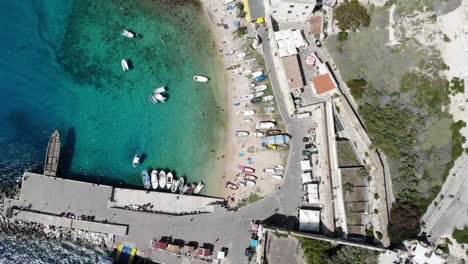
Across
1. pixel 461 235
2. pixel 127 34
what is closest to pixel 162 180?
pixel 127 34

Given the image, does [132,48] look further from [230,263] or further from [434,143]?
[434,143]

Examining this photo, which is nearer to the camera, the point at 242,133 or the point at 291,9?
the point at 291,9

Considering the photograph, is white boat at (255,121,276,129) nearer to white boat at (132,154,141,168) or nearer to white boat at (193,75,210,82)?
white boat at (193,75,210,82)

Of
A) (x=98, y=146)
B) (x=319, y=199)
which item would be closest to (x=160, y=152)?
(x=98, y=146)

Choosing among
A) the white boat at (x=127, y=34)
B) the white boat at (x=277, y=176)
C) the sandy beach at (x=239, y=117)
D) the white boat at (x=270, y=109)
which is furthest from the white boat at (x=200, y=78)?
the white boat at (x=277, y=176)

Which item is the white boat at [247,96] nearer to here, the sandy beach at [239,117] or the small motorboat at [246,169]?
the sandy beach at [239,117]

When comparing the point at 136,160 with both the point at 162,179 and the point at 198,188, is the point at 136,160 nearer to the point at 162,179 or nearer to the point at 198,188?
the point at 162,179
